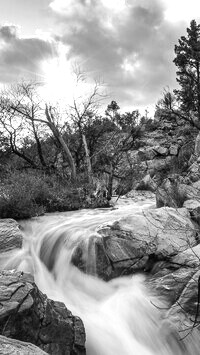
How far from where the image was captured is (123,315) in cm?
529

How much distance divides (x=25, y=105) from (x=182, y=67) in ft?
59.4

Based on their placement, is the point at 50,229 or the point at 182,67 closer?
the point at 50,229

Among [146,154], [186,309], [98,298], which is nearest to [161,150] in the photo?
[146,154]

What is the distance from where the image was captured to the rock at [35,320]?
11.7 feet

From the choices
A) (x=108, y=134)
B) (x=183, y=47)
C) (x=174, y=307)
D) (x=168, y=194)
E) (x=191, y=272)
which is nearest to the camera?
(x=174, y=307)

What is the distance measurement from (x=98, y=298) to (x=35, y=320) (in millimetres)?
2295

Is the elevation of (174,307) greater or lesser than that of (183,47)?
lesser

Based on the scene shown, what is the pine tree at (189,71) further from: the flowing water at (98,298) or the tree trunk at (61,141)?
the flowing water at (98,298)

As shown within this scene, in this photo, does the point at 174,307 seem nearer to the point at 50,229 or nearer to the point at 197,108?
the point at 50,229

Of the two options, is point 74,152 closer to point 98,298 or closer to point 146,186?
point 146,186

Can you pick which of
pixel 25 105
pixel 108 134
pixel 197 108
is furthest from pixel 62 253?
pixel 197 108

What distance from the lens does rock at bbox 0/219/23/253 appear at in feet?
23.1

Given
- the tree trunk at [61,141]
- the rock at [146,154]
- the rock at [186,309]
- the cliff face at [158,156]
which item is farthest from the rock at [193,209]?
the rock at [146,154]

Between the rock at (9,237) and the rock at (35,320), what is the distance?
2884 mm
